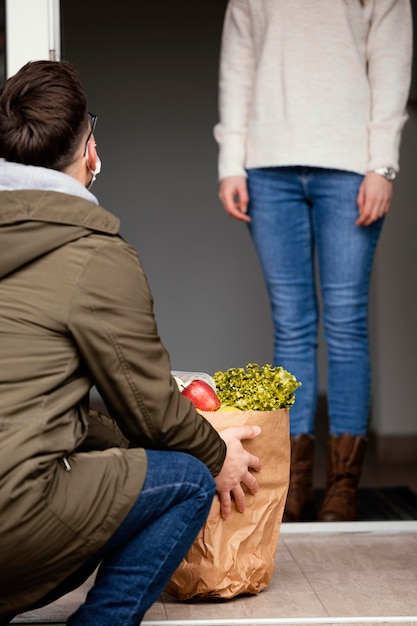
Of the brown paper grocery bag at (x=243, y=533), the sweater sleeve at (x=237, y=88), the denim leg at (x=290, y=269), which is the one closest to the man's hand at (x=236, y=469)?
the brown paper grocery bag at (x=243, y=533)

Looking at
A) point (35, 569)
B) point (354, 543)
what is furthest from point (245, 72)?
point (35, 569)

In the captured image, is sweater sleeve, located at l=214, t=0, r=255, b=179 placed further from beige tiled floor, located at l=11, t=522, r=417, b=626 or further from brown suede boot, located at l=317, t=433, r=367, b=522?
beige tiled floor, located at l=11, t=522, r=417, b=626

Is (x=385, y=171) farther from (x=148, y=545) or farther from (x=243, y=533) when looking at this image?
(x=148, y=545)

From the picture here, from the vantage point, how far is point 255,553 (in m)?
2.21

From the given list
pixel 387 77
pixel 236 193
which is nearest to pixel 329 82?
pixel 387 77

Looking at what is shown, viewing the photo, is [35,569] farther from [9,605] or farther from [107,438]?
[107,438]

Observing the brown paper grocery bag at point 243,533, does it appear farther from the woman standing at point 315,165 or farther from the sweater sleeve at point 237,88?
the sweater sleeve at point 237,88

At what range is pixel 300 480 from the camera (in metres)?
3.03

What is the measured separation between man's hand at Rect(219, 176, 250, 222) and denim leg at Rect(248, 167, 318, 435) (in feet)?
0.08

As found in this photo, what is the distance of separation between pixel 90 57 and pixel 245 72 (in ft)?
5.13

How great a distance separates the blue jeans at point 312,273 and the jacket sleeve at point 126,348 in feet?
4.09

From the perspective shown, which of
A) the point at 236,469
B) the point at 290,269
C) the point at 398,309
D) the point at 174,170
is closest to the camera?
the point at 236,469

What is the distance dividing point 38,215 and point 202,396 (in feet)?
2.26

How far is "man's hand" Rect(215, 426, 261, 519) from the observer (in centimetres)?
200
